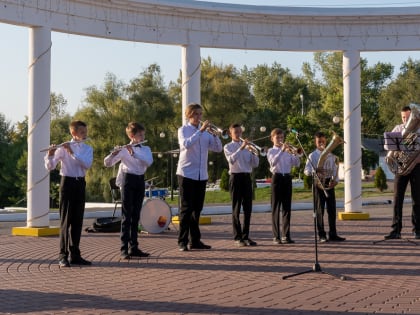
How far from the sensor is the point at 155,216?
12320mm

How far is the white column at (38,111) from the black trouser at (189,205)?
380cm

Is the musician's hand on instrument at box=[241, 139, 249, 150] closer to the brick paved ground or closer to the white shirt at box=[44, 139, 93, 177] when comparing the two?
the brick paved ground

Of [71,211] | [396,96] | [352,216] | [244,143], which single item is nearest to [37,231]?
[71,211]

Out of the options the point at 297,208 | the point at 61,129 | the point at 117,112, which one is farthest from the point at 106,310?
the point at 61,129

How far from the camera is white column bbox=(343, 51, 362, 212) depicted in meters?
14.6

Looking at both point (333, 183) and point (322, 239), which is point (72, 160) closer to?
point (333, 183)

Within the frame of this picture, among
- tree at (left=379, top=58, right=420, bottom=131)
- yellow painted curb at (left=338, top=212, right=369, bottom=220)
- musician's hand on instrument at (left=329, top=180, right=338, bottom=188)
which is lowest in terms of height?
yellow painted curb at (left=338, top=212, right=369, bottom=220)

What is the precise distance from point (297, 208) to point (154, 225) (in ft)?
37.4

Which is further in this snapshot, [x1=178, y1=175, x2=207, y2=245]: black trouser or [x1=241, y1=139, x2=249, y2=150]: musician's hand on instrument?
[x1=241, y1=139, x2=249, y2=150]: musician's hand on instrument

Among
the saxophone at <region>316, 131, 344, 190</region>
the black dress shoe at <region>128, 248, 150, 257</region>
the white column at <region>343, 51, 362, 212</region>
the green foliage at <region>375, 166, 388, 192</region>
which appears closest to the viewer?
the black dress shoe at <region>128, 248, 150, 257</region>

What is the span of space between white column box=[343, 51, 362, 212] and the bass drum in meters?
4.77

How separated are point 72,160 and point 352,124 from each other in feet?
26.9

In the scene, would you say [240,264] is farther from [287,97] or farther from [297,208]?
[287,97]

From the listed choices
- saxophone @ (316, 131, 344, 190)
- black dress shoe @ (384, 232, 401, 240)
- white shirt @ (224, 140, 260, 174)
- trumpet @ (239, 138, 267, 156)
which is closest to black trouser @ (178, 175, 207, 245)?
white shirt @ (224, 140, 260, 174)
